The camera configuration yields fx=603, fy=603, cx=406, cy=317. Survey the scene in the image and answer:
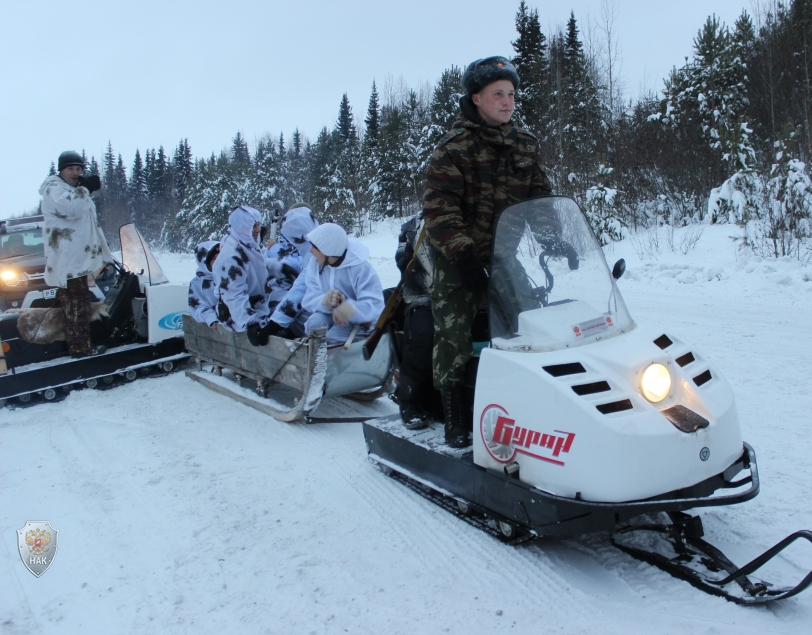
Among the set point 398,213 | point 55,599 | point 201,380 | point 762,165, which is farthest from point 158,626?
point 398,213

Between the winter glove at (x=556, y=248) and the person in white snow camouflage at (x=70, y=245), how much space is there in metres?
4.88

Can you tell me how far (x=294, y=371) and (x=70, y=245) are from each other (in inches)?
116

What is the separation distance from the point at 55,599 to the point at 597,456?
2.16 metres

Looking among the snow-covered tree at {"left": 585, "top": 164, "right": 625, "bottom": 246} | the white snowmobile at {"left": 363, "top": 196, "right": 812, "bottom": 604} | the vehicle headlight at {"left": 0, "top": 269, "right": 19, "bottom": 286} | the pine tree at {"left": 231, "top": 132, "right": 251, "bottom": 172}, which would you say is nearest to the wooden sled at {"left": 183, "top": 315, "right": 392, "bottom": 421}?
the white snowmobile at {"left": 363, "top": 196, "right": 812, "bottom": 604}

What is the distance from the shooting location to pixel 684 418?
2170mm

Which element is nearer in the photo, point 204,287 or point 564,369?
point 564,369

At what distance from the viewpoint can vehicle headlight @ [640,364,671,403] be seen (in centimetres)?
221

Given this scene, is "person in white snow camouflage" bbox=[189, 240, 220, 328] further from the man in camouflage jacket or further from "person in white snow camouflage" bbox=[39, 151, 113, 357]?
the man in camouflage jacket

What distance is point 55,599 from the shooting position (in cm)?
238

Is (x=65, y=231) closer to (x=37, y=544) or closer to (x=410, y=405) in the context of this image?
(x=37, y=544)

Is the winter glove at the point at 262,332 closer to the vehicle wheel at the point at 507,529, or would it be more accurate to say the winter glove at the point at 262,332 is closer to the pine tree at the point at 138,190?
the vehicle wheel at the point at 507,529

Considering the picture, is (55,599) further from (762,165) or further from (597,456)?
(762,165)

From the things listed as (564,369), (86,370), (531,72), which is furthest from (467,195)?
(531,72)

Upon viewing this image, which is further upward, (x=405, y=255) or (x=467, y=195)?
(x=467, y=195)
